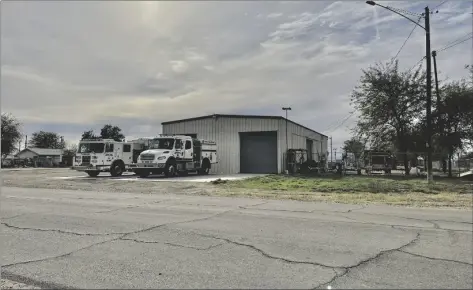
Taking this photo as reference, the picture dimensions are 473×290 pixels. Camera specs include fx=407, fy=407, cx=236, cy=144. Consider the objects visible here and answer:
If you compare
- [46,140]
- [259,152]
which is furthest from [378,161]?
[46,140]

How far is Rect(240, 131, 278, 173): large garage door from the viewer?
35500 mm

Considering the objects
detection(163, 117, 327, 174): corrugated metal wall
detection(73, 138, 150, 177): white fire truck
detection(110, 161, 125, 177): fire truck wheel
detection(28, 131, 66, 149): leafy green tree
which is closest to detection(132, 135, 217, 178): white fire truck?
detection(73, 138, 150, 177): white fire truck

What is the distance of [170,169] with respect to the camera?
28.9m

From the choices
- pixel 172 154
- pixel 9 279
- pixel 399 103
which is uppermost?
pixel 399 103

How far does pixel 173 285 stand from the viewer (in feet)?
16.2

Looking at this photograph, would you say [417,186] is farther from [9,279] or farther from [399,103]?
[9,279]

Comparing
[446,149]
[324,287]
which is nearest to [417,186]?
[446,149]

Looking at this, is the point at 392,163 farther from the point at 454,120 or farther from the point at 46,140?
the point at 46,140

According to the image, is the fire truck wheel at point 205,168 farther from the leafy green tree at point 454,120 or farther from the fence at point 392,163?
the leafy green tree at point 454,120

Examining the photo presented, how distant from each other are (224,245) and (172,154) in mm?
22722

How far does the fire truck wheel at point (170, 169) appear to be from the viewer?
2845cm

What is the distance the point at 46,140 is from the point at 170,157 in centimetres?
10777

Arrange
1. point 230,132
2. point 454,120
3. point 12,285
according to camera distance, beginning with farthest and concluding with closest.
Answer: point 230,132
point 454,120
point 12,285

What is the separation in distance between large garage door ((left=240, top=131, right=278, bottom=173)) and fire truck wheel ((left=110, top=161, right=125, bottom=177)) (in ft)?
34.3
